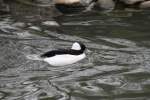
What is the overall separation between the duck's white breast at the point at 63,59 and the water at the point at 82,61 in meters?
0.12

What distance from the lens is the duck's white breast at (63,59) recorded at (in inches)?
471

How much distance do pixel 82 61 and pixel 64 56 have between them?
70cm

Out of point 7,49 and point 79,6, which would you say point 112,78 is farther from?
point 79,6

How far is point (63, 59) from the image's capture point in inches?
473

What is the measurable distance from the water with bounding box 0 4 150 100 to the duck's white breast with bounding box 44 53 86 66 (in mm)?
119

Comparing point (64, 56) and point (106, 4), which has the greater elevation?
point (106, 4)

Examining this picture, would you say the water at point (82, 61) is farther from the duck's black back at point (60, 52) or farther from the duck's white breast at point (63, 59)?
the duck's black back at point (60, 52)

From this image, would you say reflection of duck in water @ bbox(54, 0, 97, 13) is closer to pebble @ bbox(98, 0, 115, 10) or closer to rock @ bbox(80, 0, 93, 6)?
rock @ bbox(80, 0, 93, 6)

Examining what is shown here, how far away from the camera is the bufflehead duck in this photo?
11922mm

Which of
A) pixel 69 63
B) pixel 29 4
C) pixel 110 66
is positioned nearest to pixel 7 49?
pixel 69 63

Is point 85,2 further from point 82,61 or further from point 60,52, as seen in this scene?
point 60,52

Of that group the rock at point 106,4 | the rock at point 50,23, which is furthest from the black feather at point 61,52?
the rock at point 106,4

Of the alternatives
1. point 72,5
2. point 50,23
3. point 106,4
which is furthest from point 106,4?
point 50,23

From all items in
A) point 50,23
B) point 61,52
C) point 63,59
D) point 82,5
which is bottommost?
point 63,59
